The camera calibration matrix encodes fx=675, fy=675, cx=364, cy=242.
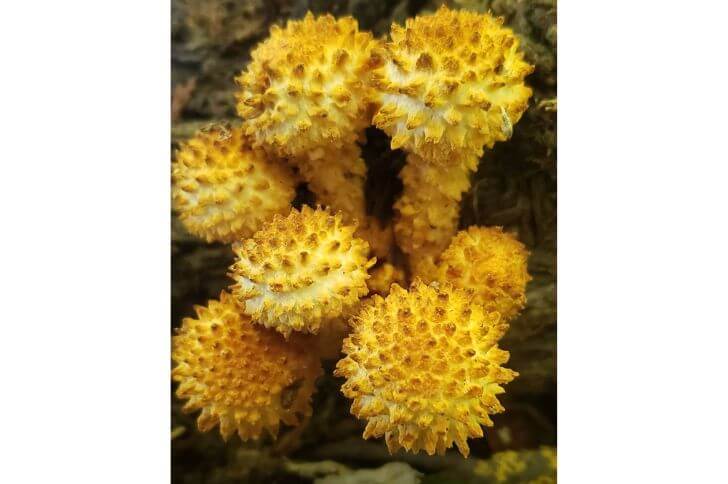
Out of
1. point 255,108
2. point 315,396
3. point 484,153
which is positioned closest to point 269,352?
point 315,396

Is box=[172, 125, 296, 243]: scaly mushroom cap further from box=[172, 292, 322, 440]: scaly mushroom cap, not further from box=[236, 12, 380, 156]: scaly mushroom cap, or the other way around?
box=[172, 292, 322, 440]: scaly mushroom cap

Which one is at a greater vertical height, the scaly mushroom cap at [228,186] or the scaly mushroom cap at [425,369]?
the scaly mushroom cap at [228,186]

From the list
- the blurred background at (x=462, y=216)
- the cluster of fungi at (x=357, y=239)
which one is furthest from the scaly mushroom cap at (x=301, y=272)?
the blurred background at (x=462, y=216)

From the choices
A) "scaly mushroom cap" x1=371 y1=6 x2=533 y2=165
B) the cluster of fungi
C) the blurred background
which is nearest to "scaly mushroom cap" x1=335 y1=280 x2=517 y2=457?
the cluster of fungi

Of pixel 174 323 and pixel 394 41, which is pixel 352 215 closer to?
pixel 394 41

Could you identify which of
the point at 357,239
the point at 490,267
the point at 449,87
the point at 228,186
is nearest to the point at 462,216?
the point at 490,267

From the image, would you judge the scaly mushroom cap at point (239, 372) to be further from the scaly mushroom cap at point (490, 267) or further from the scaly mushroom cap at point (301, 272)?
the scaly mushroom cap at point (490, 267)
